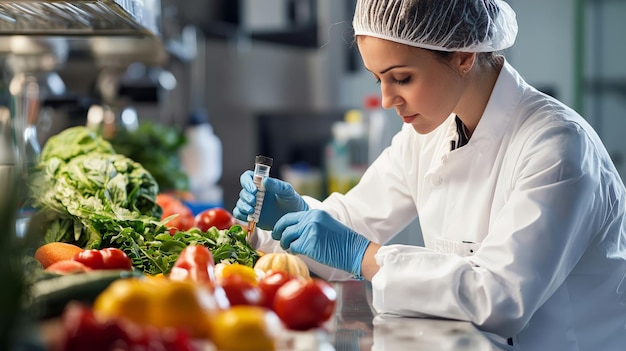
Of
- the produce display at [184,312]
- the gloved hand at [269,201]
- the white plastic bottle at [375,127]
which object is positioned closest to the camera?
the produce display at [184,312]

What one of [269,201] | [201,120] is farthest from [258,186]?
[201,120]

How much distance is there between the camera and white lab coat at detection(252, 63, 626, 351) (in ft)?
5.55

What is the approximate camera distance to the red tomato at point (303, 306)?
1396 millimetres

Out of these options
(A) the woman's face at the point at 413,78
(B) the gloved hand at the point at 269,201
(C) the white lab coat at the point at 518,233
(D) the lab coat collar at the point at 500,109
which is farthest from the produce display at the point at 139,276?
(D) the lab coat collar at the point at 500,109

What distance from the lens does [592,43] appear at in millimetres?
4516

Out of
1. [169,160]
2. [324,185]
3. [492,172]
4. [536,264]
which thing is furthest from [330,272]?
[324,185]

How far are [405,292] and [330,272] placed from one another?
1.99ft

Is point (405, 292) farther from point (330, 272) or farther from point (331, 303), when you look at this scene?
point (330, 272)

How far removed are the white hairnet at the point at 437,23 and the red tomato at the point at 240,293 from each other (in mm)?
835

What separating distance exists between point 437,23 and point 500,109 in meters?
0.30

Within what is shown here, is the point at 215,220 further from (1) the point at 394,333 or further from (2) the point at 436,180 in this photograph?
(1) the point at 394,333

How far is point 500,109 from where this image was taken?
6.79ft

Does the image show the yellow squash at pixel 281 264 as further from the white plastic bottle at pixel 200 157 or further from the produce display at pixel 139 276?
the white plastic bottle at pixel 200 157

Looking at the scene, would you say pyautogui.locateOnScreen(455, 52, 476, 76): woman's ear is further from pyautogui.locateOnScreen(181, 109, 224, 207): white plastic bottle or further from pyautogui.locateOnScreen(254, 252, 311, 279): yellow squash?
pyautogui.locateOnScreen(181, 109, 224, 207): white plastic bottle
